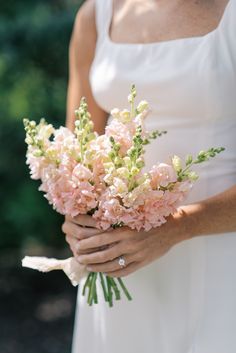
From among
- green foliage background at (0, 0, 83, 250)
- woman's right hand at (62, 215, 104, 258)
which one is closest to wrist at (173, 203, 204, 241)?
woman's right hand at (62, 215, 104, 258)

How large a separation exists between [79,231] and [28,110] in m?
2.49

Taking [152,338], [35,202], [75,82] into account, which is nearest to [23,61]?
[35,202]

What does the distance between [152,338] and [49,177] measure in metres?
0.71

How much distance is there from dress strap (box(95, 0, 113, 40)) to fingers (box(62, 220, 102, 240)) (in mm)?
718

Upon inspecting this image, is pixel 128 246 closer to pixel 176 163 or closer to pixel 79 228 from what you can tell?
pixel 79 228

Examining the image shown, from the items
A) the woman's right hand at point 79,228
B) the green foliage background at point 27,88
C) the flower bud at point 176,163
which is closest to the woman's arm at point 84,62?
the woman's right hand at point 79,228

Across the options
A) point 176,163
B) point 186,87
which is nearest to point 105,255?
point 176,163

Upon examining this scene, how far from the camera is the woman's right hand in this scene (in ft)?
8.46

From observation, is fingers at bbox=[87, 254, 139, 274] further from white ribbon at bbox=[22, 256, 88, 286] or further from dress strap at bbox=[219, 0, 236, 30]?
dress strap at bbox=[219, 0, 236, 30]

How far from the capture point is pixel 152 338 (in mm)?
2836

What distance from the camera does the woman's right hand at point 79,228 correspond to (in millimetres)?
2580

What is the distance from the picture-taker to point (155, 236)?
254 cm

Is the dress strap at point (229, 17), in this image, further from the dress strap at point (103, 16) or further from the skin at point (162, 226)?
the dress strap at point (103, 16)

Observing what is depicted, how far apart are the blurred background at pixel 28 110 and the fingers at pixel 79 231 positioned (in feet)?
7.70
